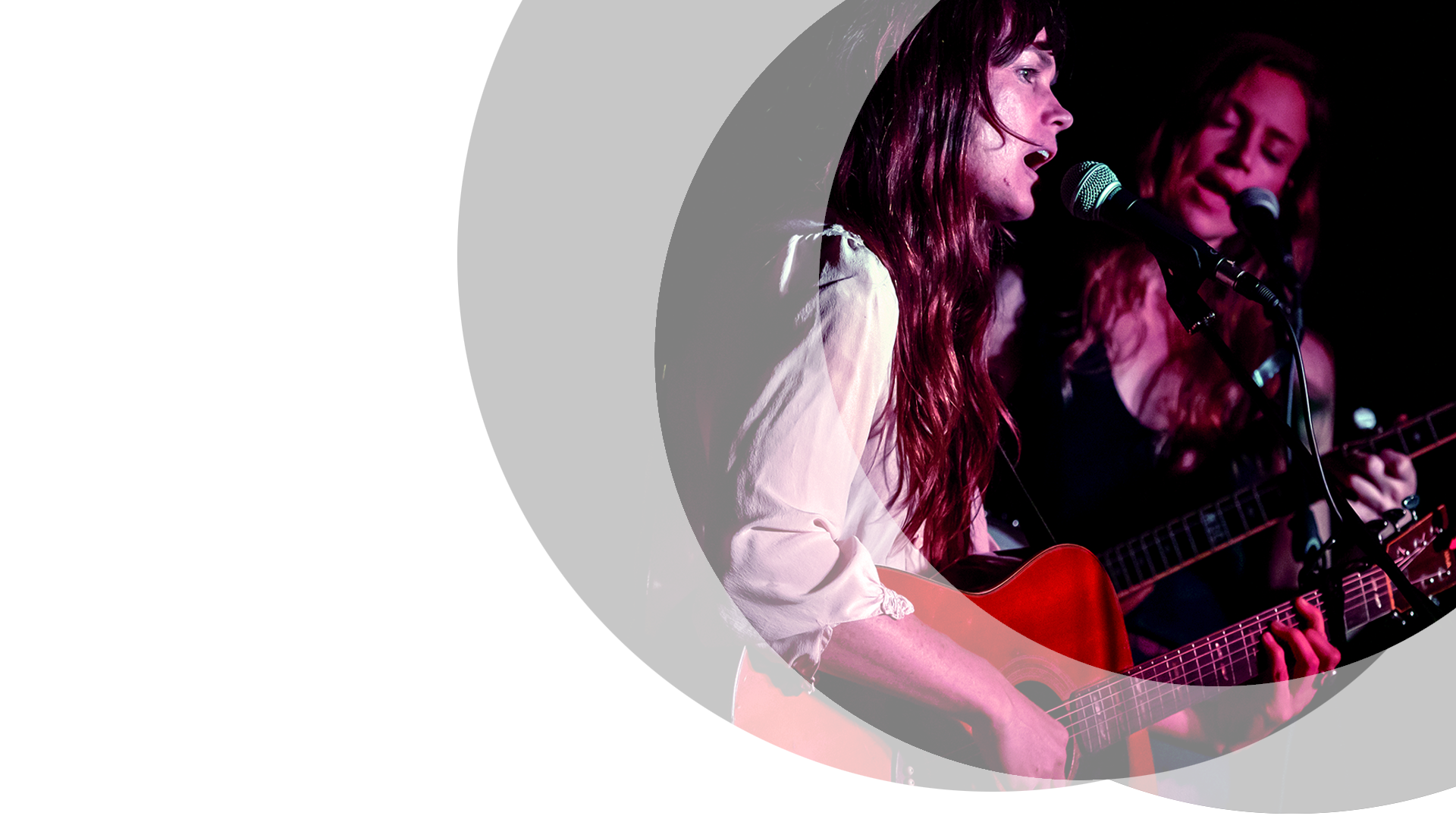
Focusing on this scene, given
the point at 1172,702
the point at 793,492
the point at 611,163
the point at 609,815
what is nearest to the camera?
the point at 793,492

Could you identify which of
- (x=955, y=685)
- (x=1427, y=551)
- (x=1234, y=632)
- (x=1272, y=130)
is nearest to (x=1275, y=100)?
(x=1272, y=130)

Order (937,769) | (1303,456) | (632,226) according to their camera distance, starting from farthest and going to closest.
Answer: (632,226) < (937,769) < (1303,456)

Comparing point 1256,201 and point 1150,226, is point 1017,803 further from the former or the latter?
point 1256,201

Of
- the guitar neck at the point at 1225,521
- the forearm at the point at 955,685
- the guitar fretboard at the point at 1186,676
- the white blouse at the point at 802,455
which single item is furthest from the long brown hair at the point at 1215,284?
the forearm at the point at 955,685

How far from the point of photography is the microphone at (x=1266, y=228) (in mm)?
1853

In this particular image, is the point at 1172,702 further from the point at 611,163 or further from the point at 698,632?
the point at 611,163

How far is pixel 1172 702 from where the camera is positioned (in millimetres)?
1783

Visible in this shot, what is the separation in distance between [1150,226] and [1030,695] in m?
0.78

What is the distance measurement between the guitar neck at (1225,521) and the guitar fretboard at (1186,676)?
0.44ft

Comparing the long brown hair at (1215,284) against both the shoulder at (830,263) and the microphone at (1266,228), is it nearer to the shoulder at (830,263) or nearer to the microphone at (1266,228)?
the microphone at (1266,228)

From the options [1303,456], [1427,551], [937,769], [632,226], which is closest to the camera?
[1303,456]

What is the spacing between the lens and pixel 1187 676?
1.79 metres

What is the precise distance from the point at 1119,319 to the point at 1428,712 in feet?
2.78
